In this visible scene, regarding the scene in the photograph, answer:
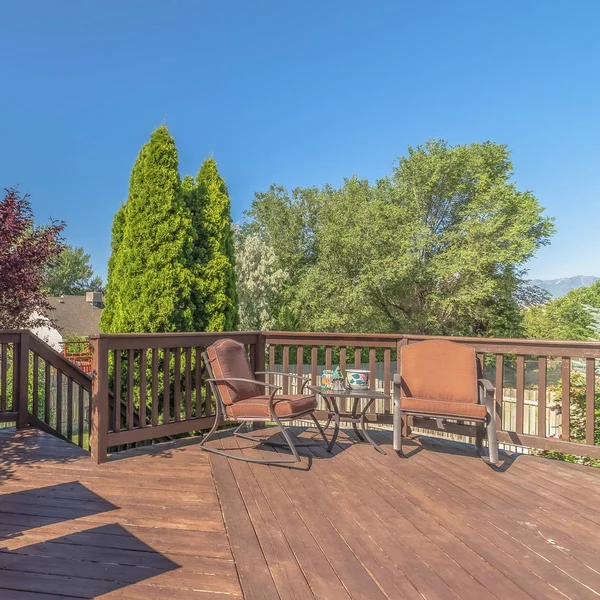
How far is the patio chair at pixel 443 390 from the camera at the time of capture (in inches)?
127

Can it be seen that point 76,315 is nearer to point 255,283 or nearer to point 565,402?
point 255,283

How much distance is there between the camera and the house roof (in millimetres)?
21969

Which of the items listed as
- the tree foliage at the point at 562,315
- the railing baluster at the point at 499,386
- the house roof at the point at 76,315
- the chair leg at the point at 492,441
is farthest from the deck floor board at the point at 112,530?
the house roof at the point at 76,315

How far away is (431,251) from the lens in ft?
50.5

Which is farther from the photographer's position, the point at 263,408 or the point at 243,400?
the point at 243,400

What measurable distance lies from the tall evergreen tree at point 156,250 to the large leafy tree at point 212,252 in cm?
19

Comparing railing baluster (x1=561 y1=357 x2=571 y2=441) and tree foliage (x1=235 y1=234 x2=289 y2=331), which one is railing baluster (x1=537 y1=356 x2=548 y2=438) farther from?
tree foliage (x1=235 y1=234 x2=289 y2=331)

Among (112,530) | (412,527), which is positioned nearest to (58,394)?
(112,530)

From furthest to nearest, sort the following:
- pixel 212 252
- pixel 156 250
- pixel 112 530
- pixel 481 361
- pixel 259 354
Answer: pixel 212 252 → pixel 156 250 → pixel 259 354 → pixel 481 361 → pixel 112 530

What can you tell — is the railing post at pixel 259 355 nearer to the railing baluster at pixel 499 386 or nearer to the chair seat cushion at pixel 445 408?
the chair seat cushion at pixel 445 408

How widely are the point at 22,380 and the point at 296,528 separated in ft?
11.1

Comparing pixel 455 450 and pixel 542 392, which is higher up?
pixel 542 392

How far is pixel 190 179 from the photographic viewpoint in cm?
674

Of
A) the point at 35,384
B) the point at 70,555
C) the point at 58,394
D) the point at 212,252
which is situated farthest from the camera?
the point at 212,252
